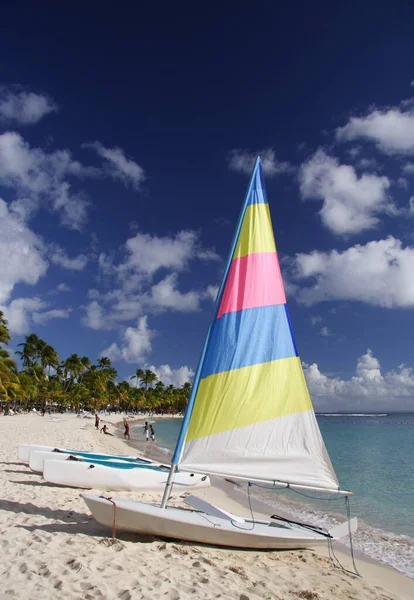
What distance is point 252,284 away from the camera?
7012 mm

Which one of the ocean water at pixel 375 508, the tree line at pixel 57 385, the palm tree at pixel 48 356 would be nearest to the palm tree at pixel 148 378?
the tree line at pixel 57 385

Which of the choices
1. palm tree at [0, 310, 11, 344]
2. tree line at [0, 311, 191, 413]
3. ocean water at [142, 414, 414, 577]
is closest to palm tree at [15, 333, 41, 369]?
tree line at [0, 311, 191, 413]

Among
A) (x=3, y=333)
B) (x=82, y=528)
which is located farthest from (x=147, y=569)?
(x=3, y=333)

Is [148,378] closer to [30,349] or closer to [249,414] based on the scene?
[30,349]

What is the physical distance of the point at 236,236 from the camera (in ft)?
23.4

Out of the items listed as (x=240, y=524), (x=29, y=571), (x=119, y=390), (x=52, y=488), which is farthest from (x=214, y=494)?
(x=119, y=390)

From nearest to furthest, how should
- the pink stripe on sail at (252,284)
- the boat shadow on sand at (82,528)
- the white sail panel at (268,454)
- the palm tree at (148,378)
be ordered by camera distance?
1. the white sail panel at (268,454)
2. the pink stripe on sail at (252,284)
3. the boat shadow on sand at (82,528)
4. the palm tree at (148,378)

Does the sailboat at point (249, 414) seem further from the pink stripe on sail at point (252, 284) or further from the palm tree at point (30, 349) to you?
the palm tree at point (30, 349)

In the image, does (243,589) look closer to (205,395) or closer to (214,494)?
(205,395)

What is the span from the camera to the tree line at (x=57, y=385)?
55.3 m

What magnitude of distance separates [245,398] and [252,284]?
6.09 ft

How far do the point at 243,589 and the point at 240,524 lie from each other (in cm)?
169

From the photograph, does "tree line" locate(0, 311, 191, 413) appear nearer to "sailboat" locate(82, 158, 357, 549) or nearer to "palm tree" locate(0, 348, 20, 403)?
"palm tree" locate(0, 348, 20, 403)

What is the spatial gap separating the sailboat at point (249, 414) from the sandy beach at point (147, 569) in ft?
1.07
